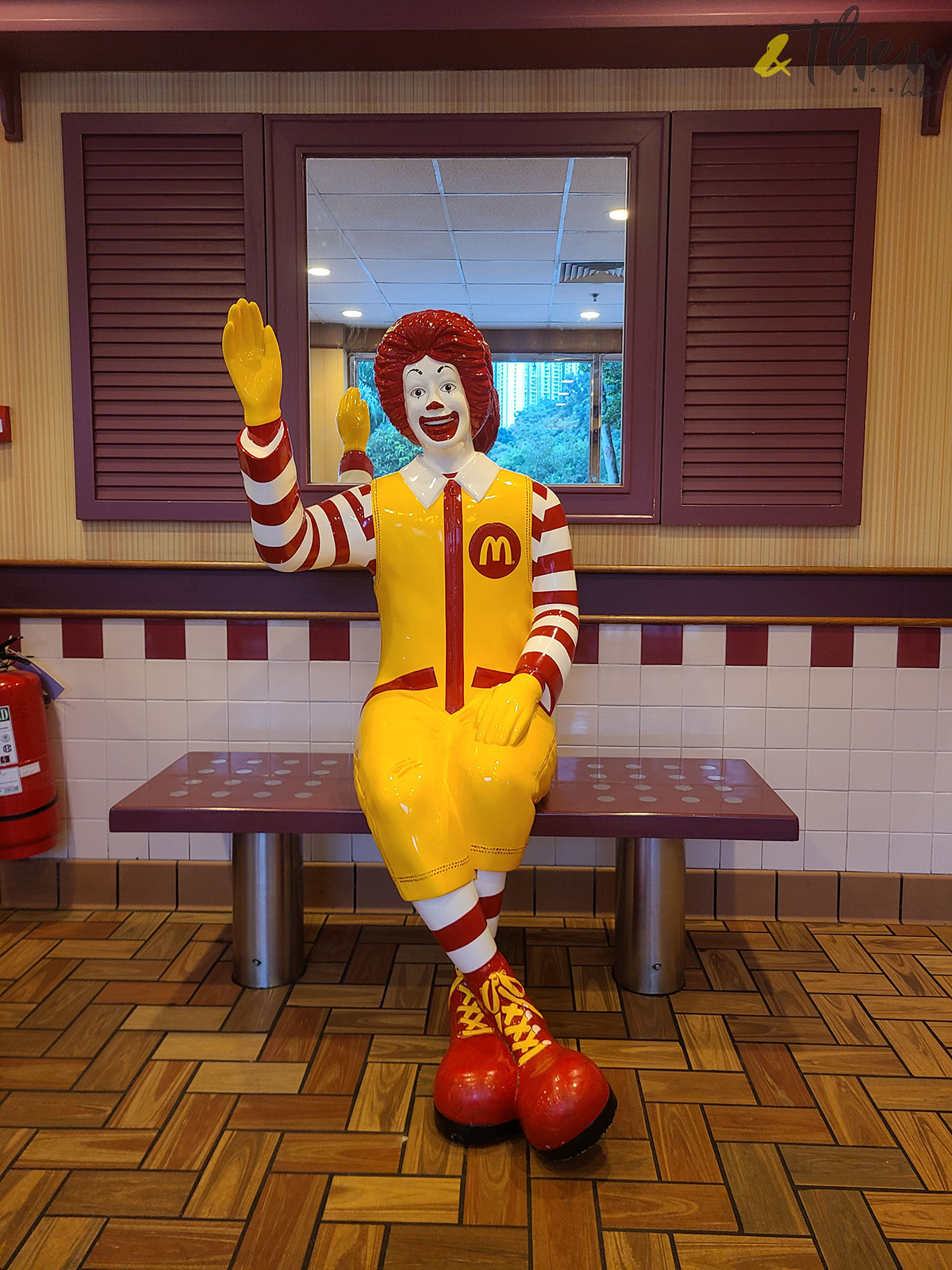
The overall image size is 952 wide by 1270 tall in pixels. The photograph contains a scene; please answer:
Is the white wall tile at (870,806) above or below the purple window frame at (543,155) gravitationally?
below

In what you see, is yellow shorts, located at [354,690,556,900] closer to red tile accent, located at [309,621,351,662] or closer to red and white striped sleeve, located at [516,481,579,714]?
red and white striped sleeve, located at [516,481,579,714]

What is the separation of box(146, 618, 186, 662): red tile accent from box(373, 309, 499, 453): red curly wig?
1.07 meters

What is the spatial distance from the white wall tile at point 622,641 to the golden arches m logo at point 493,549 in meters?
0.75

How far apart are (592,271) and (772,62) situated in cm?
72

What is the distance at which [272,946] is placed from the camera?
2.21 meters

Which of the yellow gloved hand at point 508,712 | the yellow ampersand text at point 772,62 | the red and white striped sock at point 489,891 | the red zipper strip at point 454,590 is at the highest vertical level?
the yellow ampersand text at point 772,62

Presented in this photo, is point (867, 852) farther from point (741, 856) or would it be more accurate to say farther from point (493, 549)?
point (493, 549)

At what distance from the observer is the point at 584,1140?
1.56 metres

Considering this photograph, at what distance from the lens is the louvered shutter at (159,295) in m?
2.51

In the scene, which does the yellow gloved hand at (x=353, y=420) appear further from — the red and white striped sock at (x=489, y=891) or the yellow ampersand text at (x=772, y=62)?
the yellow ampersand text at (x=772, y=62)

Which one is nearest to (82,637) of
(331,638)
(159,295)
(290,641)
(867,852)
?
(290,641)

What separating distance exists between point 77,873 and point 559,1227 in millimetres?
1902

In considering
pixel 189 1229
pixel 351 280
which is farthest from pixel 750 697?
pixel 189 1229

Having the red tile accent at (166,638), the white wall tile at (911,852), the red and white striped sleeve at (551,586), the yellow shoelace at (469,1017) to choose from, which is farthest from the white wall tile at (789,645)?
the red tile accent at (166,638)
